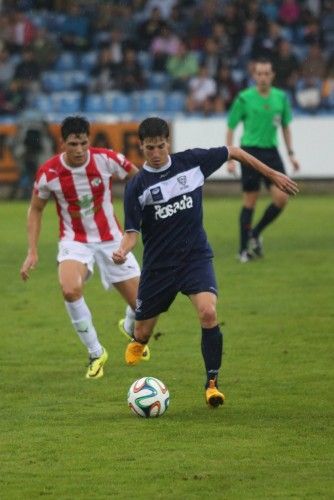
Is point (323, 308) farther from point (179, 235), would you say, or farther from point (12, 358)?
point (179, 235)

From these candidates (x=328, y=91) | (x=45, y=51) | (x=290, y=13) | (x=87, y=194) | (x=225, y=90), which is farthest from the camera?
(x=290, y=13)

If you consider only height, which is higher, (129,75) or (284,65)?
(284,65)

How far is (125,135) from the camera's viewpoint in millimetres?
25828

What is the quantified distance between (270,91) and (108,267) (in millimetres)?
6990

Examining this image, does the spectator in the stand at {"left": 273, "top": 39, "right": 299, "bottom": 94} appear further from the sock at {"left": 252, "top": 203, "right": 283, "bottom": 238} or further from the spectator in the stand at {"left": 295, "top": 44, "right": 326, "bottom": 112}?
the sock at {"left": 252, "top": 203, "right": 283, "bottom": 238}

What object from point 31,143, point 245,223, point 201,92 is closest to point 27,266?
point 245,223

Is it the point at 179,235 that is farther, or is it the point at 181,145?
the point at 181,145

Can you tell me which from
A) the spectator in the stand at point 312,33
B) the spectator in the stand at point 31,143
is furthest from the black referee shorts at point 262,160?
the spectator in the stand at point 312,33

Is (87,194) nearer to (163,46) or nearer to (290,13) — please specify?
(163,46)

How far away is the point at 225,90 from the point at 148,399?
18.7 m

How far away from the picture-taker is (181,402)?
8734mm

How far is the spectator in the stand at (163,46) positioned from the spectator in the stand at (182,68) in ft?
0.69

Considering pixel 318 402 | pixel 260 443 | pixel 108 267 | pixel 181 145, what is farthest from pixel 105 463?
pixel 181 145

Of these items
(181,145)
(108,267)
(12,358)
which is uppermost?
(108,267)
